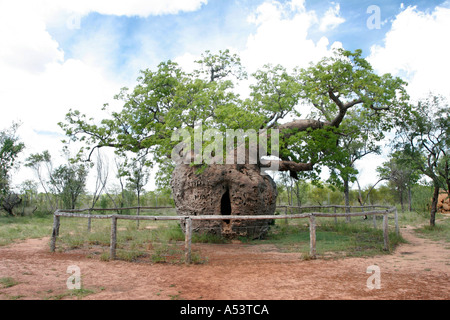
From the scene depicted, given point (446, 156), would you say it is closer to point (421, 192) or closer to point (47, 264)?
point (421, 192)

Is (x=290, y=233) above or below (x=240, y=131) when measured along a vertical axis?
below

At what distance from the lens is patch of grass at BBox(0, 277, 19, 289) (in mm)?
4980

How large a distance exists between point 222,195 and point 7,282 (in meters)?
6.98

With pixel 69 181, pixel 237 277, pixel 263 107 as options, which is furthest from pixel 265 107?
pixel 69 181

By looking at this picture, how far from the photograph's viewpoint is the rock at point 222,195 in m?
10.8

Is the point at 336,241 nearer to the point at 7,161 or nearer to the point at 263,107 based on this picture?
the point at 263,107

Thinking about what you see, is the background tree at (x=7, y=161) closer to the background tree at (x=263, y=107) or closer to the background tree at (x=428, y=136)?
the background tree at (x=263, y=107)

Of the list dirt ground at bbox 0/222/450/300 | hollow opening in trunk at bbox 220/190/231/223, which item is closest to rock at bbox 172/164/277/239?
hollow opening in trunk at bbox 220/190/231/223

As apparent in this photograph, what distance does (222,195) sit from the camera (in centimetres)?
1112

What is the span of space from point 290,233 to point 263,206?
2.08 m

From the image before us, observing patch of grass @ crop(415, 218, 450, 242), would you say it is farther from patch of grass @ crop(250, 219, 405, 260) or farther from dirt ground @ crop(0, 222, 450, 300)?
dirt ground @ crop(0, 222, 450, 300)

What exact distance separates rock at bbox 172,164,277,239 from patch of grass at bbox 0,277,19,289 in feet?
20.2

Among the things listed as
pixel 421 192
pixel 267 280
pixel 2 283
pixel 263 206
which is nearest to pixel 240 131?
pixel 263 206
